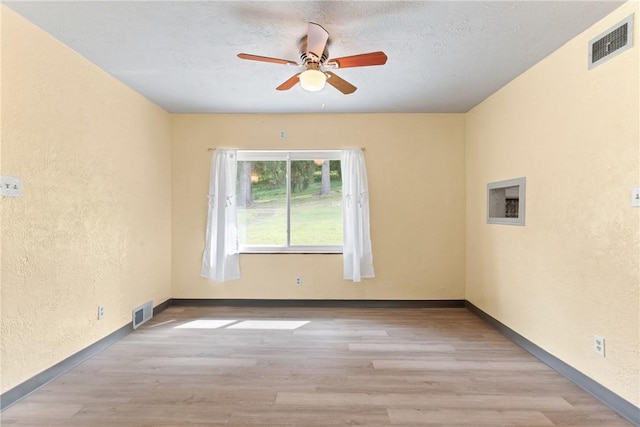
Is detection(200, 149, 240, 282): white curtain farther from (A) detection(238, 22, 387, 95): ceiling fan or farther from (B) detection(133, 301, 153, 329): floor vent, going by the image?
(A) detection(238, 22, 387, 95): ceiling fan

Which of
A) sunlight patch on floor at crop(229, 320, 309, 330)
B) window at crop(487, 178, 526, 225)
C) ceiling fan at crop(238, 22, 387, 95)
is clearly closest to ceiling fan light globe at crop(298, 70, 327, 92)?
ceiling fan at crop(238, 22, 387, 95)

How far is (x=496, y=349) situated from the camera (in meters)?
2.71

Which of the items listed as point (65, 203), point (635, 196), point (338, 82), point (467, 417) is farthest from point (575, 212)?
point (65, 203)

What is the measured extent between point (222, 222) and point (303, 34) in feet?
7.89

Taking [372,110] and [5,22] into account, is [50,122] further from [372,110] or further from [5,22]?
[372,110]

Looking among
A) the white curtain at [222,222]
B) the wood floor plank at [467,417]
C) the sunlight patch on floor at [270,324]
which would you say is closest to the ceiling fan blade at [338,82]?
the white curtain at [222,222]

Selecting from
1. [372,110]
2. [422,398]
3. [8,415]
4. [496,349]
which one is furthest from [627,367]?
[8,415]

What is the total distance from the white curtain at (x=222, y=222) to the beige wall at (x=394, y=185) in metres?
0.15

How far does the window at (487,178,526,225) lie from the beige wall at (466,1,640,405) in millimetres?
80

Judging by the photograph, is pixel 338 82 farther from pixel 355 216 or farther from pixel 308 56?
pixel 355 216

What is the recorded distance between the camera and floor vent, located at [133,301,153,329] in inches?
124

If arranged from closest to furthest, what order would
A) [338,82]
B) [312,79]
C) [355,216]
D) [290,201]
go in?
1. [312,79]
2. [338,82]
3. [355,216]
4. [290,201]

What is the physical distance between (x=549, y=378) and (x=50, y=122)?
402cm

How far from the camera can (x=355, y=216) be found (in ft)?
12.4
